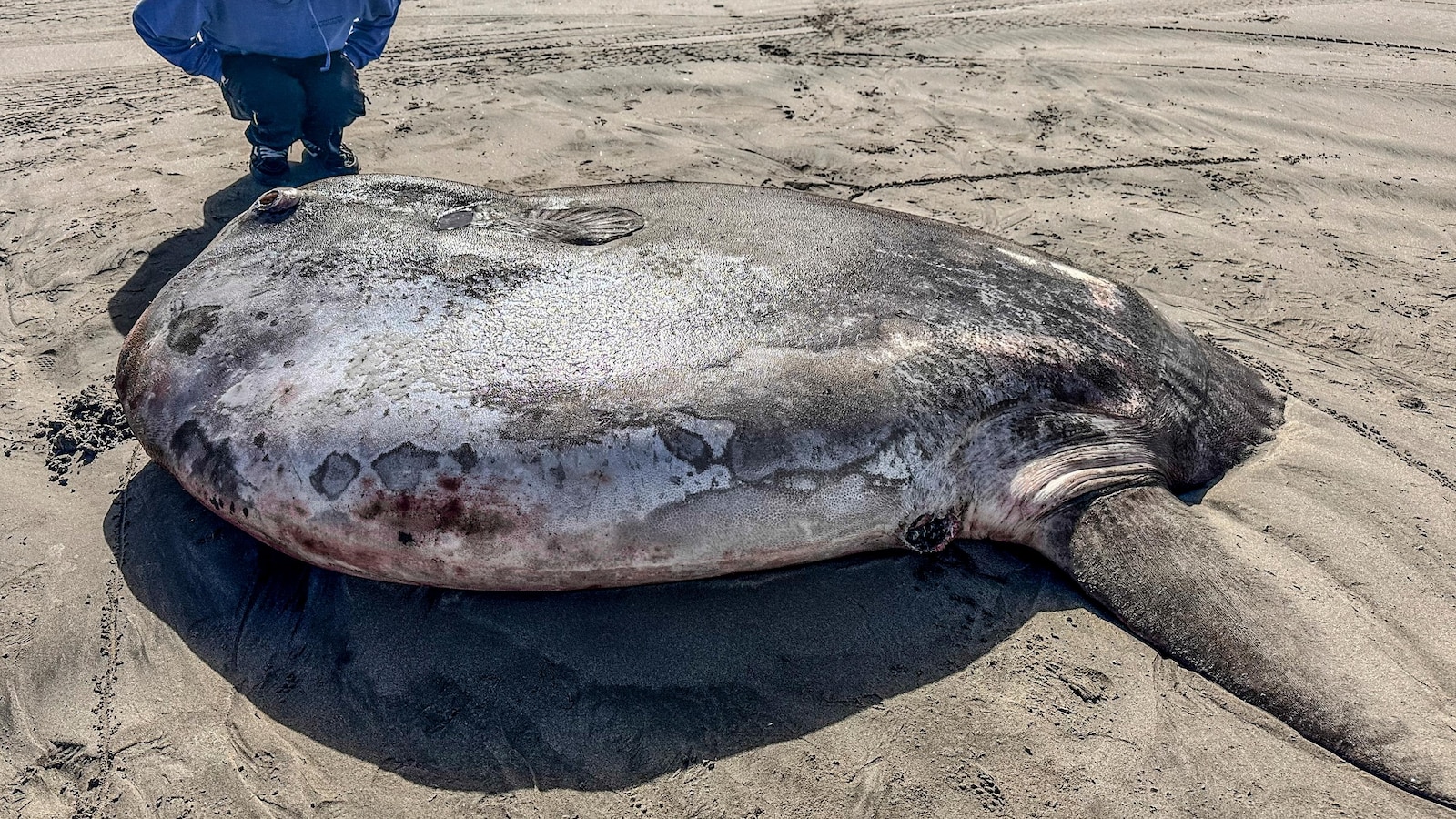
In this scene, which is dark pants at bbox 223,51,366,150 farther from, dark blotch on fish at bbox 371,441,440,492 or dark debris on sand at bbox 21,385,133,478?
dark blotch on fish at bbox 371,441,440,492

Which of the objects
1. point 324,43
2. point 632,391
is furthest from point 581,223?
point 324,43

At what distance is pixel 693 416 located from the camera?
2592mm

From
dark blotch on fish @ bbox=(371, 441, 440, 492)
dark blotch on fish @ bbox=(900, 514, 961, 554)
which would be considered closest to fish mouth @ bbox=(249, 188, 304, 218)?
dark blotch on fish @ bbox=(371, 441, 440, 492)

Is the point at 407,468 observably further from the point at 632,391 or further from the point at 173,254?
the point at 173,254

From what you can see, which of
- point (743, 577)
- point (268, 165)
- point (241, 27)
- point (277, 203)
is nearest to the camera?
point (743, 577)

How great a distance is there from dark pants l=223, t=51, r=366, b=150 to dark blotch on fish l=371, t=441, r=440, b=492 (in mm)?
3353

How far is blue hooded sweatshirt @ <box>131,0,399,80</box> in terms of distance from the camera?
4555 millimetres

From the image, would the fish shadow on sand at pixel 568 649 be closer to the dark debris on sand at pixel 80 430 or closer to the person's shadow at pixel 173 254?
the dark debris on sand at pixel 80 430

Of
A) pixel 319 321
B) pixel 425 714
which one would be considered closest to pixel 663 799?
pixel 425 714

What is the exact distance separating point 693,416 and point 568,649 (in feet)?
2.53

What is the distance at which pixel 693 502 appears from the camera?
2.55 meters

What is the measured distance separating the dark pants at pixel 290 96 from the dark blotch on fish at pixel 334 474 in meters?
3.25

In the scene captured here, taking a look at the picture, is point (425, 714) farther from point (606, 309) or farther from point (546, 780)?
point (606, 309)

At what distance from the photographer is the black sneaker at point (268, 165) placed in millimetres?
5023
